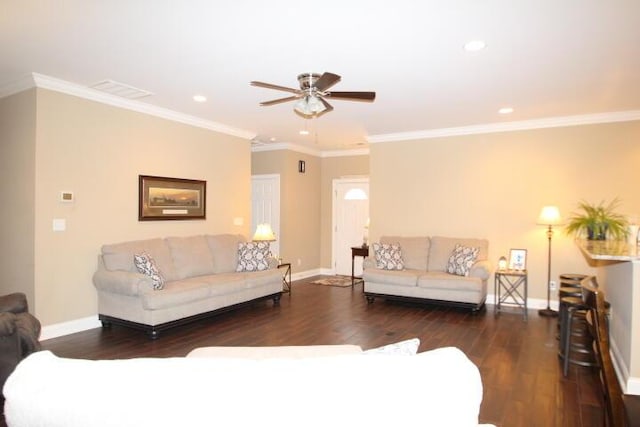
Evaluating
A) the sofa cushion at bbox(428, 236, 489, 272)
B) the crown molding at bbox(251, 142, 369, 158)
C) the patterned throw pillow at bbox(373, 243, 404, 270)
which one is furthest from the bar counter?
the crown molding at bbox(251, 142, 369, 158)

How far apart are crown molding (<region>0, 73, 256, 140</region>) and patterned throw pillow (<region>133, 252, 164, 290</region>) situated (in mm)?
1872

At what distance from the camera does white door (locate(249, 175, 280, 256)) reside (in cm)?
777

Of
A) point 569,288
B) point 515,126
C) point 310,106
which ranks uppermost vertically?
point 515,126

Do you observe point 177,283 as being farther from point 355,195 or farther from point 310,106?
point 355,195

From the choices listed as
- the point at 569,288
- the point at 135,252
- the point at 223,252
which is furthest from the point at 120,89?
the point at 569,288

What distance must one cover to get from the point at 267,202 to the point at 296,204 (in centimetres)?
61

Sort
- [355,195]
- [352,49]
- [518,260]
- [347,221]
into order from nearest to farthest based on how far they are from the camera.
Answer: [352,49]
[518,260]
[355,195]
[347,221]

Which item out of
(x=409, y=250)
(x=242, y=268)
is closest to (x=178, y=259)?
(x=242, y=268)

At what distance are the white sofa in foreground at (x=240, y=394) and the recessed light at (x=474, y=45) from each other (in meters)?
2.77

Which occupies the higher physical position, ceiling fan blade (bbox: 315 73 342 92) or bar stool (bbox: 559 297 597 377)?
ceiling fan blade (bbox: 315 73 342 92)

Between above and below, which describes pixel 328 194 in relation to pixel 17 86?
below

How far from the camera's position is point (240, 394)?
98 centimetres

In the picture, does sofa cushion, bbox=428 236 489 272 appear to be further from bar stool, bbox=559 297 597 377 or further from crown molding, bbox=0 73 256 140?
crown molding, bbox=0 73 256 140

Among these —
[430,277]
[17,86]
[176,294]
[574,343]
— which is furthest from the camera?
[430,277]
